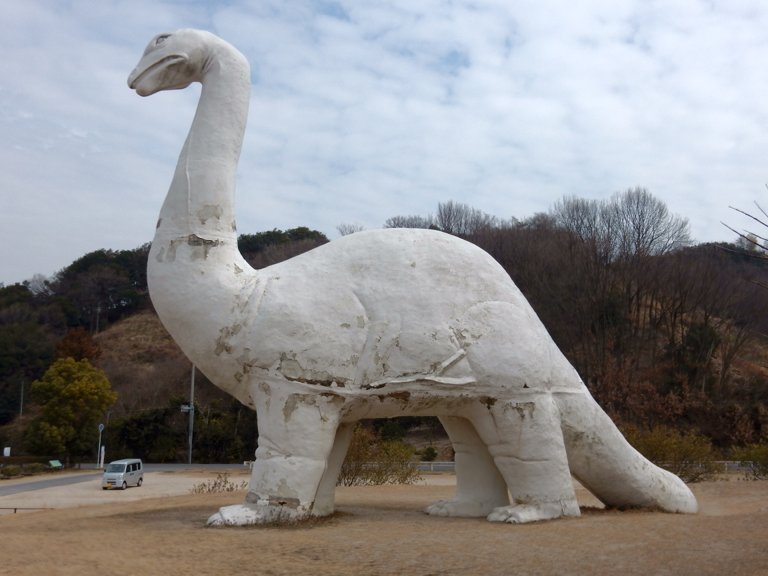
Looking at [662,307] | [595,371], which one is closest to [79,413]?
[595,371]

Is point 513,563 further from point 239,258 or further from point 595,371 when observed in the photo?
point 595,371

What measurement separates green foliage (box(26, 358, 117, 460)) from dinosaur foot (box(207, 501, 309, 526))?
26.7 m

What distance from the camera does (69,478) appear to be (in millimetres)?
26859

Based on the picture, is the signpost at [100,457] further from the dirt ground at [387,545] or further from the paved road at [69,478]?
the dirt ground at [387,545]

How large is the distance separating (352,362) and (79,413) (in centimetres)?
2800

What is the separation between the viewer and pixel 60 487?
22734 millimetres

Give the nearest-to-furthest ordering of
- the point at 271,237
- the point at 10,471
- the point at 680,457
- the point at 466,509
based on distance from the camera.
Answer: the point at 466,509
the point at 680,457
the point at 10,471
the point at 271,237

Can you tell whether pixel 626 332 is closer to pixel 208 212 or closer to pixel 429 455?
pixel 429 455

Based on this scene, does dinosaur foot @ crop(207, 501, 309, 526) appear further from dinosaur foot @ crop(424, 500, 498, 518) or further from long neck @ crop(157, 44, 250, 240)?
long neck @ crop(157, 44, 250, 240)

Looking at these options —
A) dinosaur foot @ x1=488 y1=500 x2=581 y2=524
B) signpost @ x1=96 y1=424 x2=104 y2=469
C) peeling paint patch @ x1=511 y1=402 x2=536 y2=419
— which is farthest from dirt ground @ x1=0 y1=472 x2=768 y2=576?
signpost @ x1=96 y1=424 x2=104 y2=469

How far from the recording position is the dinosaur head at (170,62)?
8.27 metres

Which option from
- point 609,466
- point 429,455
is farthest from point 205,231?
point 429,455

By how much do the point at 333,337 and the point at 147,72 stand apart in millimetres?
3571

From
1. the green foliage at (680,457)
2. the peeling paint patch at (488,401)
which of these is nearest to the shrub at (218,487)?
the peeling paint patch at (488,401)
